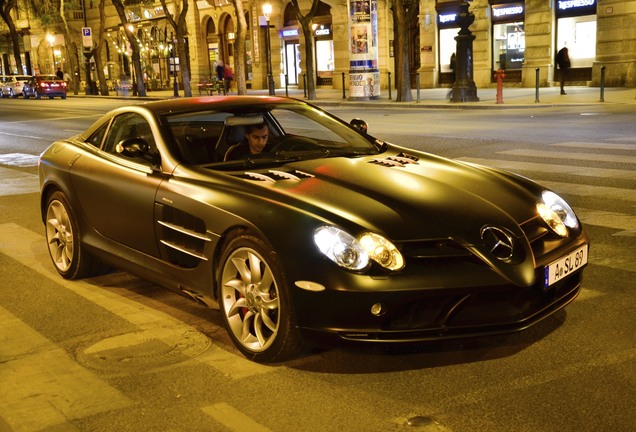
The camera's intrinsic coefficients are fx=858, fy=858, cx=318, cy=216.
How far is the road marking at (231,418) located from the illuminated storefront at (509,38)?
32365mm

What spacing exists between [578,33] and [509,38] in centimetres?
328

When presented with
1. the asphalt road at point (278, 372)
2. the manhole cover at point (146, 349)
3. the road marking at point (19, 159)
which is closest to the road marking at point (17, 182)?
the road marking at point (19, 159)

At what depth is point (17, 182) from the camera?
41.7 ft

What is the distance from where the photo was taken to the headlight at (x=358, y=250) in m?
4.25

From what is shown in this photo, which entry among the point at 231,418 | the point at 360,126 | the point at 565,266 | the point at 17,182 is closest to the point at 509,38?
the point at 17,182

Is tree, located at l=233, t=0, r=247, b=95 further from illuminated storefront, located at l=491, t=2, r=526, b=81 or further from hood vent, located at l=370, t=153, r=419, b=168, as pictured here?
hood vent, located at l=370, t=153, r=419, b=168

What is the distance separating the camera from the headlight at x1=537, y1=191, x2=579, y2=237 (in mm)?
4906

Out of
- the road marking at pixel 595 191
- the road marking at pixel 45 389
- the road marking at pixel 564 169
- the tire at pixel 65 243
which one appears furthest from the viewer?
the road marking at pixel 564 169

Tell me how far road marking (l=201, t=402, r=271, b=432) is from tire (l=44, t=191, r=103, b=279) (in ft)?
8.96

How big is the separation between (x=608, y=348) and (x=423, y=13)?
35319 mm

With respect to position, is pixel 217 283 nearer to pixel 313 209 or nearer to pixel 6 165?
pixel 313 209

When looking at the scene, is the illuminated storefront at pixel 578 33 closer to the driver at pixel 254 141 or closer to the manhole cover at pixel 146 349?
the driver at pixel 254 141

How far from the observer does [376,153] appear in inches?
239

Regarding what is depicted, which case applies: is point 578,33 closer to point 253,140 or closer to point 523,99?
point 523,99
